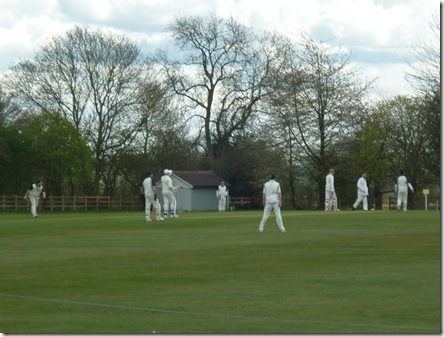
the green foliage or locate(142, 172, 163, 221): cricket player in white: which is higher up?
the green foliage

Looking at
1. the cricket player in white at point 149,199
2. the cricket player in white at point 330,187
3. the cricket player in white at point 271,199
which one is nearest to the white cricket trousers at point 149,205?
the cricket player in white at point 149,199

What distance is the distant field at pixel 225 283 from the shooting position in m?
14.0

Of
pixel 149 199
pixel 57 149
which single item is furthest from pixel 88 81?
pixel 149 199

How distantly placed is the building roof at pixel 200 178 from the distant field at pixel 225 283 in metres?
58.8

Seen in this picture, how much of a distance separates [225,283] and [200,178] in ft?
243

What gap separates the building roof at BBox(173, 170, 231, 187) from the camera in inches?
3597

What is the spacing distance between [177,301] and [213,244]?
11633 millimetres

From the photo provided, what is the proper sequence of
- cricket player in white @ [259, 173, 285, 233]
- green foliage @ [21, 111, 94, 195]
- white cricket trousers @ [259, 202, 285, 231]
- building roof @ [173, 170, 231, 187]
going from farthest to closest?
building roof @ [173, 170, 231, 187]
green foliage @ [21, 111, 94, 195]
cricket player in white @ [259, 173, 285, 233]
white cricket trousers @ [259, 202, 285, 231]

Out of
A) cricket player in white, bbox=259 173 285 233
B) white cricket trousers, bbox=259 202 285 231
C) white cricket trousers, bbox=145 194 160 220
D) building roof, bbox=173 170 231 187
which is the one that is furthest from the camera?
building roof, bbox=173 170 231 187

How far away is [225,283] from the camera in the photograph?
18438 mm

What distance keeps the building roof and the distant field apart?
5881 cm

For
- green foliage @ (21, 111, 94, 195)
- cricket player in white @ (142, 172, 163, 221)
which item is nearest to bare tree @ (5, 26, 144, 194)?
green foliage @ (21, 111, 94, 195)

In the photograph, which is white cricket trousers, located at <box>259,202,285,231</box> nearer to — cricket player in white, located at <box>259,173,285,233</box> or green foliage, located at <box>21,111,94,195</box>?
cricket player in white, located at <box>259,173,285,233</box>

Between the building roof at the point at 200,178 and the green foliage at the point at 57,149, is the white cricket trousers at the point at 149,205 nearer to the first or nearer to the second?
the green foliage at the point at 57,149
